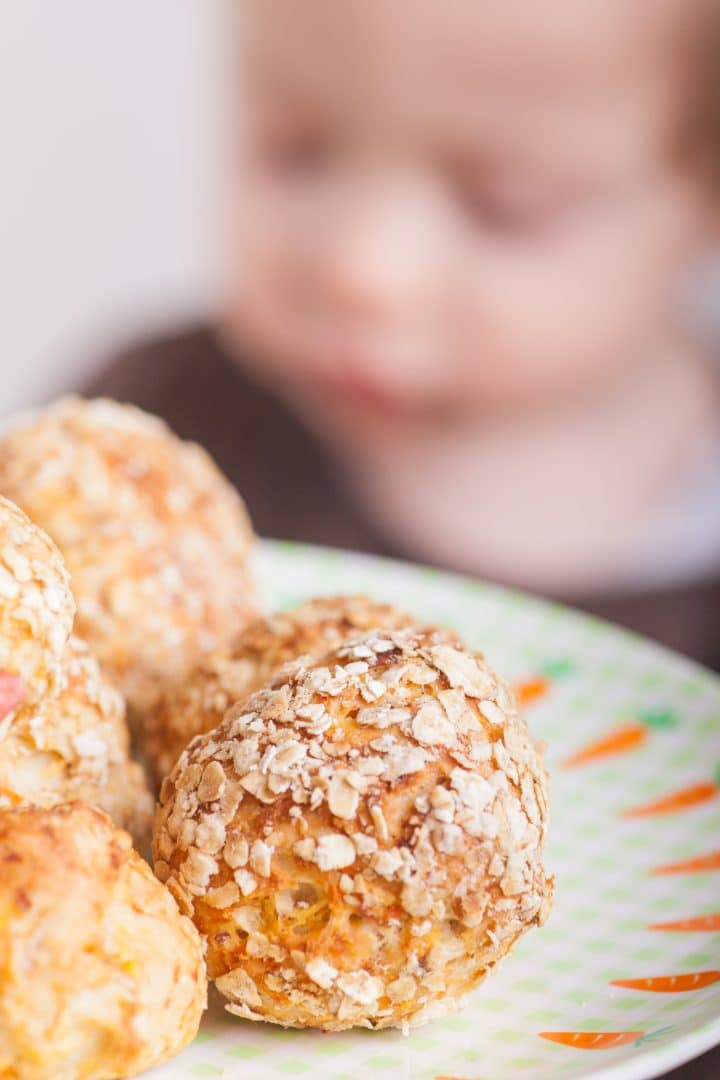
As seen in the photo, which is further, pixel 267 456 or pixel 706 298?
pixel 267 456

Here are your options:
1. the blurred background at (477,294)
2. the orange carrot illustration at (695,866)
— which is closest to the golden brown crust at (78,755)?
the orange carrot illustration at (695,866)

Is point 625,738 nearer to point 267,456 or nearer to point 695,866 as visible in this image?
point 695,866

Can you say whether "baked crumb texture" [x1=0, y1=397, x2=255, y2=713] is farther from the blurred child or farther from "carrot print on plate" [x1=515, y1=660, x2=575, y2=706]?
the blurred child

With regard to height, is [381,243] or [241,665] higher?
[241,665]

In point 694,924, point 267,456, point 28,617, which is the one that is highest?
point 28,617

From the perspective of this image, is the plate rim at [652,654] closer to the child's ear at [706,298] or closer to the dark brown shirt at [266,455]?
the dark brown shirt at [266,455]

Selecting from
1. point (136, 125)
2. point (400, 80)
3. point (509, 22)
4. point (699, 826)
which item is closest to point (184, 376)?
point (136, 125)

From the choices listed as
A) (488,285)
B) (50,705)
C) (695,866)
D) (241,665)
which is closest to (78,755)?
(50,705)
